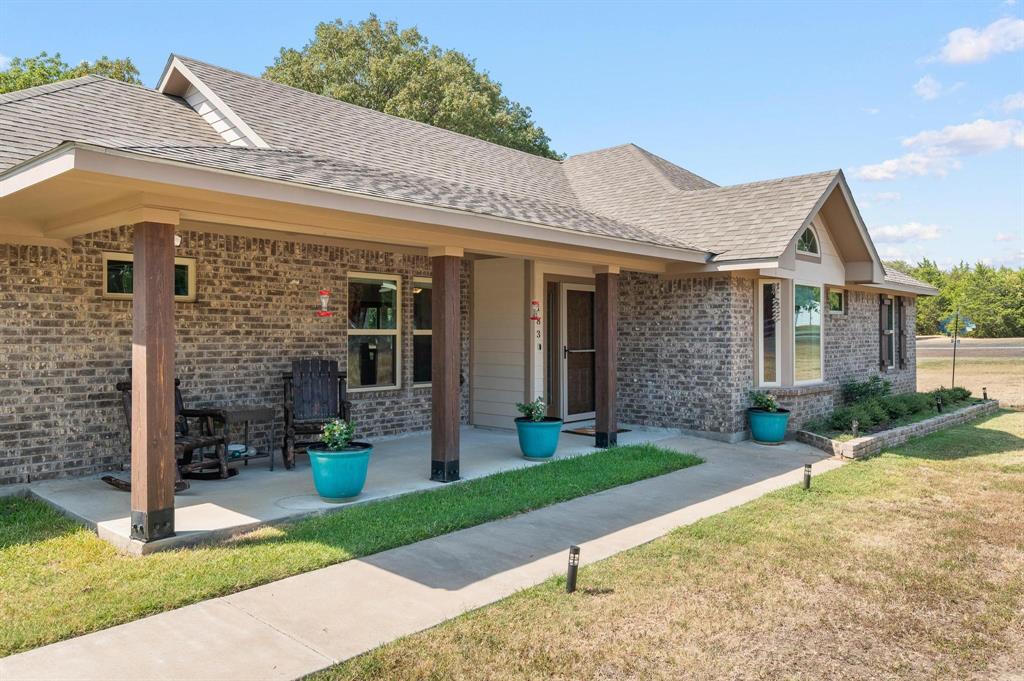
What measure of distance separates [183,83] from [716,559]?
9.00 meters

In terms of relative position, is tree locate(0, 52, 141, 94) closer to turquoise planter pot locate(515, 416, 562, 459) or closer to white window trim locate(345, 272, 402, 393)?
white window trim locate(345, 272, 402, 393)

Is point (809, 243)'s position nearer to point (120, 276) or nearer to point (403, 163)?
point (403, 163)

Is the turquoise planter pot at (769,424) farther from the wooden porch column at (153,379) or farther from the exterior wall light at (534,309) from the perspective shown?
the wooden porch column at (153,379)

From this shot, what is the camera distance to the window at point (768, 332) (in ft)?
34.5

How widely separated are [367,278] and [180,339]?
2670mm

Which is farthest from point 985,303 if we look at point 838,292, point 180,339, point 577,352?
point 180,339

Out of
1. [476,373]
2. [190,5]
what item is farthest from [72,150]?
[190,5]

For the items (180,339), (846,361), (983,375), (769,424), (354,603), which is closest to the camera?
(354,603)

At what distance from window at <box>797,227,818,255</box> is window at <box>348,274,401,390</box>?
6.61 meters

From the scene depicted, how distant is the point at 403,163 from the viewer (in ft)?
31.4

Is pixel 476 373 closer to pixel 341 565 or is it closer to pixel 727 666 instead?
pixel 341 565

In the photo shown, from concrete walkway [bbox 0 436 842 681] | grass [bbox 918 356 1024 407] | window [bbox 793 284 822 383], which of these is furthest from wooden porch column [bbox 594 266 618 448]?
grass [bbox 918 356 1024 407]

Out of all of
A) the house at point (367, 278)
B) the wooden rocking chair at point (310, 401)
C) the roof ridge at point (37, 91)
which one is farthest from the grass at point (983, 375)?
the roof ridge at point (37, 91)

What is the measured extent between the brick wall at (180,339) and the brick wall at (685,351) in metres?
3.61
